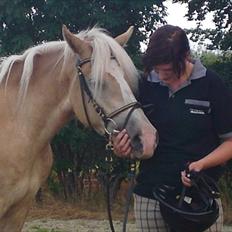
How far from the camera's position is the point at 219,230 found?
3.43 m

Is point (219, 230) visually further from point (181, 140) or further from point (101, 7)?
point (101, 7)

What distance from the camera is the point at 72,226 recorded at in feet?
24.5

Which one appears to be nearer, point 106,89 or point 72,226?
point 106,89

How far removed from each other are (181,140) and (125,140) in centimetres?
31

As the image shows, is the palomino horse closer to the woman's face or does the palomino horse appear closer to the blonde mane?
the blonde mane

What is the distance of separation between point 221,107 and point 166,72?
0.36m

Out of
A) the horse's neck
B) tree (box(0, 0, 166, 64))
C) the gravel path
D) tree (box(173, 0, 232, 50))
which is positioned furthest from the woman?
tree (box(173, 0, 232, 50))

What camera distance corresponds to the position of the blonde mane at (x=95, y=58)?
11.6 feet

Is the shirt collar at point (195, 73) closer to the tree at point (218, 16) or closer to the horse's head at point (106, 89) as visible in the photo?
the horse's head at point (106, 89)

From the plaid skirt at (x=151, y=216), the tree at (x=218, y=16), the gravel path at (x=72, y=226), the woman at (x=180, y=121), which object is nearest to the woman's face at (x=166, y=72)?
the woman at (x=180, y=121)

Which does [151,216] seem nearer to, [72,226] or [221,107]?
[221,107]

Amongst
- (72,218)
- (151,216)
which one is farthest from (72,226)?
(151,216)

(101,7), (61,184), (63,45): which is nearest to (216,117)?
(63,45)

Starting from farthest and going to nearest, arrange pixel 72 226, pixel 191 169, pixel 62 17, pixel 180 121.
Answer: pixel 62 17, pixel 72 226, pixel 180 121, pixel 191 169
